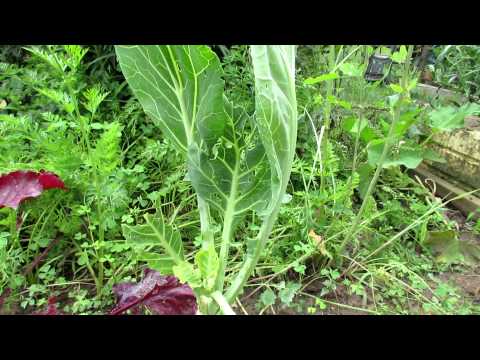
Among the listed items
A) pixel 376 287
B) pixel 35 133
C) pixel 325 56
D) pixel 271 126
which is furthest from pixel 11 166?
pixel 325 56

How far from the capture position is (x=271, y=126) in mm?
645

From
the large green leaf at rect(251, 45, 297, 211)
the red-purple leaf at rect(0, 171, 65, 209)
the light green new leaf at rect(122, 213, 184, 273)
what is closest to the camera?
the large green leaf at rect(251, 45, 297, 211)

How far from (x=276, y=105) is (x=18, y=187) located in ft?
2.15

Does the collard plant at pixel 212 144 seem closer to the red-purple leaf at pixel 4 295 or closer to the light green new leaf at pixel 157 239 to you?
the light green new leaf at pixel 157 239

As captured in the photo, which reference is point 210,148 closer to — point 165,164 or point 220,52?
point 165,164

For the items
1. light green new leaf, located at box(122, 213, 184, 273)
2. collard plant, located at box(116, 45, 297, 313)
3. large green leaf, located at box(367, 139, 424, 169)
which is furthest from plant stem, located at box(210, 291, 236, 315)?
large green leaf, located at box(367, 139, 424, 169)

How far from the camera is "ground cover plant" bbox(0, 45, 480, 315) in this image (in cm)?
75

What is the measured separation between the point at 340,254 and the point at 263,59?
696 millimetres

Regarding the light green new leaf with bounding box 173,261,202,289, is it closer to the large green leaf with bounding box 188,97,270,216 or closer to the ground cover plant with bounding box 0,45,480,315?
the ground cover plant with bounding box 0,45,480,315

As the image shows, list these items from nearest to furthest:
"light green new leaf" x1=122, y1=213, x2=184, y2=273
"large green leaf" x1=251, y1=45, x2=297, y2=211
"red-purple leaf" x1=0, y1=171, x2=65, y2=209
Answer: "large green leaf" x1=251, y1=45, x2=297, y2=211 < "light green new leaf" x1=122, y1=213, x2=184, y2=273 < "red-purple leaf" x1=0, y1=171, x2=65, y2=209

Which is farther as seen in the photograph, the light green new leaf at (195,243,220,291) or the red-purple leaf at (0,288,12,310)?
the red-purple leaf at (0,288,12,310)

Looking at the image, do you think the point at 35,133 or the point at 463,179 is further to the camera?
the point at 463,179

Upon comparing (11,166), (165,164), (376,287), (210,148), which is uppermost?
(210,148)

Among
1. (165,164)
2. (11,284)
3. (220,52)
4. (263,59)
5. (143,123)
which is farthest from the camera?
(220,52)
